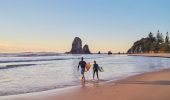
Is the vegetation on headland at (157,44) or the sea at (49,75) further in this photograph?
the vegetation on headland at (157,44)

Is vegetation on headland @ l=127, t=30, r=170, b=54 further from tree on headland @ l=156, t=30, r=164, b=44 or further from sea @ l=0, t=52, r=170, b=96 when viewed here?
sea @ l=0, t=52, r=170, b=96

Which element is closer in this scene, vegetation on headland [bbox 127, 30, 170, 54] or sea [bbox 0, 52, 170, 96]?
sea [bbox 0, 52, 170, 96]

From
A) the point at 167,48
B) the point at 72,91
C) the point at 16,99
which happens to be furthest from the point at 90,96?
the point at 167,48

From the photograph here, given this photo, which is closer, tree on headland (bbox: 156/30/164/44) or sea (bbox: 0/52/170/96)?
sea (bbox: 0/52/170/96)

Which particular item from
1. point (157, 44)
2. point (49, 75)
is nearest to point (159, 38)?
point (157, 44)

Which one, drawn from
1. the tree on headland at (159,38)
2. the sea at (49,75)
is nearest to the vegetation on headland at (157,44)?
Answer: the tree on headland at (159,38)

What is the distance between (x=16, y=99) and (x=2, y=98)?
0.94 metres

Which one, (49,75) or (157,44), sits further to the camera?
(157,44)

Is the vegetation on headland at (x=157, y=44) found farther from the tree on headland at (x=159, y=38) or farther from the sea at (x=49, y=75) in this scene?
the sea at (x=49, y=75)

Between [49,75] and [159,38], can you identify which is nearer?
[49,75]

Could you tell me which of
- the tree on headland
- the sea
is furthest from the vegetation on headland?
the sea

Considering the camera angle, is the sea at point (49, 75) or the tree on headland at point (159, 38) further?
the tree on headland at point (159, 38)

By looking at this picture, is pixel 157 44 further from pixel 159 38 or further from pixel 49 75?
pixel 49 75

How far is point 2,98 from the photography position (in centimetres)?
1489
